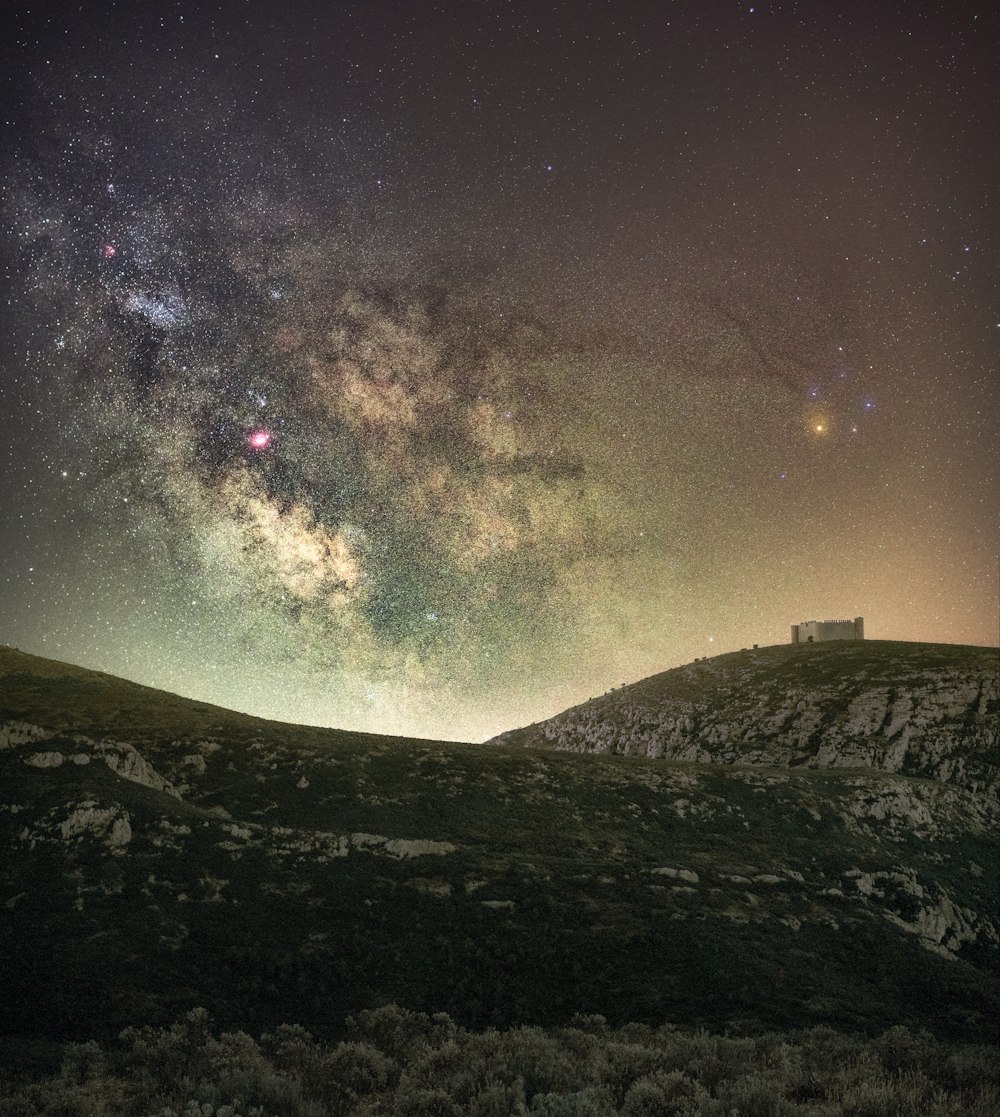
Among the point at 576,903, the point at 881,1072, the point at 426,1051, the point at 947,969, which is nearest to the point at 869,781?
the point at 947,969

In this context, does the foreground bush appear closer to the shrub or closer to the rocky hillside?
the shrub

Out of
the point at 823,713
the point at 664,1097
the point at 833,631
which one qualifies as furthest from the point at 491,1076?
the point at 833,631

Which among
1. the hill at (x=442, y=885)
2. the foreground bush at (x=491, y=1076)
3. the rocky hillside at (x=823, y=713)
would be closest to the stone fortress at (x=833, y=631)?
the rocky hillside at (x=823, y=713)

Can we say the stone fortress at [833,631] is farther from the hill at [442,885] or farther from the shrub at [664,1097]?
the shrub at [664,1097]

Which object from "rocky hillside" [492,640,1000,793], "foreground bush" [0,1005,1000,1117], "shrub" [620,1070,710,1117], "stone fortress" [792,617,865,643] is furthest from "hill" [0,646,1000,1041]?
"stone fortress" [792,617,865,643]

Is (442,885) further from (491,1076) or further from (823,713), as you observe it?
(823,713)
